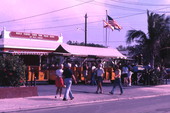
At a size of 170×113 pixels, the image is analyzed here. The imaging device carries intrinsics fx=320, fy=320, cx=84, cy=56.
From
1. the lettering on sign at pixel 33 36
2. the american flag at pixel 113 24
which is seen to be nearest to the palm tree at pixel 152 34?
the american flag at pixel 113 24

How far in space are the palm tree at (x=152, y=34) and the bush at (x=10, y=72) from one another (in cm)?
2005

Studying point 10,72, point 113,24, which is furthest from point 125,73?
point 113,24

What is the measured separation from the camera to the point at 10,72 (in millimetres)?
15750

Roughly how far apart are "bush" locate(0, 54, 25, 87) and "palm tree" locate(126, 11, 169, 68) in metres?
20.1

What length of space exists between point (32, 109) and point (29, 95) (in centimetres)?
351

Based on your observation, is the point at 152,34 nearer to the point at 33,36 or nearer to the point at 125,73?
the point at 125,73

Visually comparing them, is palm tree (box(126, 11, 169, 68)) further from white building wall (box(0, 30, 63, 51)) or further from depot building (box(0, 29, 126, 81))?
white building wall (box(0, 30, 63, 51))

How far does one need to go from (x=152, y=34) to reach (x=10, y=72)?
68.4 feet

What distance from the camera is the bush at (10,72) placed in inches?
616

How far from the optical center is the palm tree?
33250 millimetres

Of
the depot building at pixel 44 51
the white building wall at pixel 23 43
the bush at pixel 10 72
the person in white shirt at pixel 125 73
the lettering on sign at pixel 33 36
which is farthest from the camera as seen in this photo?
the lettering on sign at pixel 33 36

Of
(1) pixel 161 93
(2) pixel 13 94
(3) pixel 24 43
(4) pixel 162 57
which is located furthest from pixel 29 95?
(4) pixel 162 57

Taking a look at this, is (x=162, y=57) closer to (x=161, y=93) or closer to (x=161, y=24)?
(x=161, y=24)

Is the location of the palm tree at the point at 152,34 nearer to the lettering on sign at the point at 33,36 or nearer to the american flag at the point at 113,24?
the american flag at the point at 113,24
